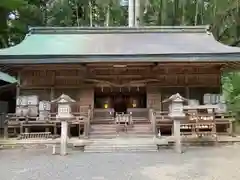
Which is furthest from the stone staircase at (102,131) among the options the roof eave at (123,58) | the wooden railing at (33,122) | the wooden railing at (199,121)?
the roof eave at (123,58)

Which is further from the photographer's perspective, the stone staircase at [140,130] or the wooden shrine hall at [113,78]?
the wooden shrine hall at [113,78]

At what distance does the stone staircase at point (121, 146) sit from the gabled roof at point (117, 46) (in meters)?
2.92

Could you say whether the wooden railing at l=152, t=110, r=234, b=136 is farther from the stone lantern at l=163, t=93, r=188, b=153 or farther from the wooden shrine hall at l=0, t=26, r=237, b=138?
the stone lantern at l=163, t=93, r=188, b=153

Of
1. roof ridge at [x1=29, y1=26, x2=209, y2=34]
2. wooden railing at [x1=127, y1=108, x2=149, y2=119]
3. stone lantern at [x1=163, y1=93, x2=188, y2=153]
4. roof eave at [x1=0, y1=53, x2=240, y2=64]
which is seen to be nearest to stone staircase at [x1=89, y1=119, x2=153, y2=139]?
wooden railing at [x1=127, y1=108, x2=149, y2=119]

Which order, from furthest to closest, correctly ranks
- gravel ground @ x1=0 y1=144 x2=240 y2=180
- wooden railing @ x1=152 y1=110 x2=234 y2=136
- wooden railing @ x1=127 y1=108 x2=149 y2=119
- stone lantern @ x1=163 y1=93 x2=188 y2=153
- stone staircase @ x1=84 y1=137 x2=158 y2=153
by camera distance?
1. wooden railing @ x1=127 y1=108 x2=149 y2=119
2. wooden railing @ x1=152 y1=110 x2=234 y2=136
3. stone staircase @ x1=84 y1=137 x2=158 y2=153
4. stone lantern @ x1=163 y1=93 x2=188 y2=153
5. gravel ground @ x1=0 y1=144 x2=240 y2=180

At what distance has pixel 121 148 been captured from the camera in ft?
26.9

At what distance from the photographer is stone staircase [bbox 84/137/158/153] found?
8117mm

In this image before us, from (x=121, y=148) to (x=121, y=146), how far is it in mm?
76

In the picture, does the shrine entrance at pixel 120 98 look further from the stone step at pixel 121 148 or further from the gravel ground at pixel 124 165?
the gravel ground at pixel 124 165

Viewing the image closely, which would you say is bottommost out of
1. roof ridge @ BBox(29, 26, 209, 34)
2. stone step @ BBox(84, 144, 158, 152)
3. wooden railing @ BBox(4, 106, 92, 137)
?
stone step @ BBox(84, 144, 158, 152)

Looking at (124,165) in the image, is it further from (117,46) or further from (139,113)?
(117,46)

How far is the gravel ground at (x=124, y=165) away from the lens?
5.26 metres

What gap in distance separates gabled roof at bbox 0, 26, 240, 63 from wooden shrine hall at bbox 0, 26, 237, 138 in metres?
0.03

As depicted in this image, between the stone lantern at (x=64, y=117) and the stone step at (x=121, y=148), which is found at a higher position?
the stone lantern at (x=64, y=117)
